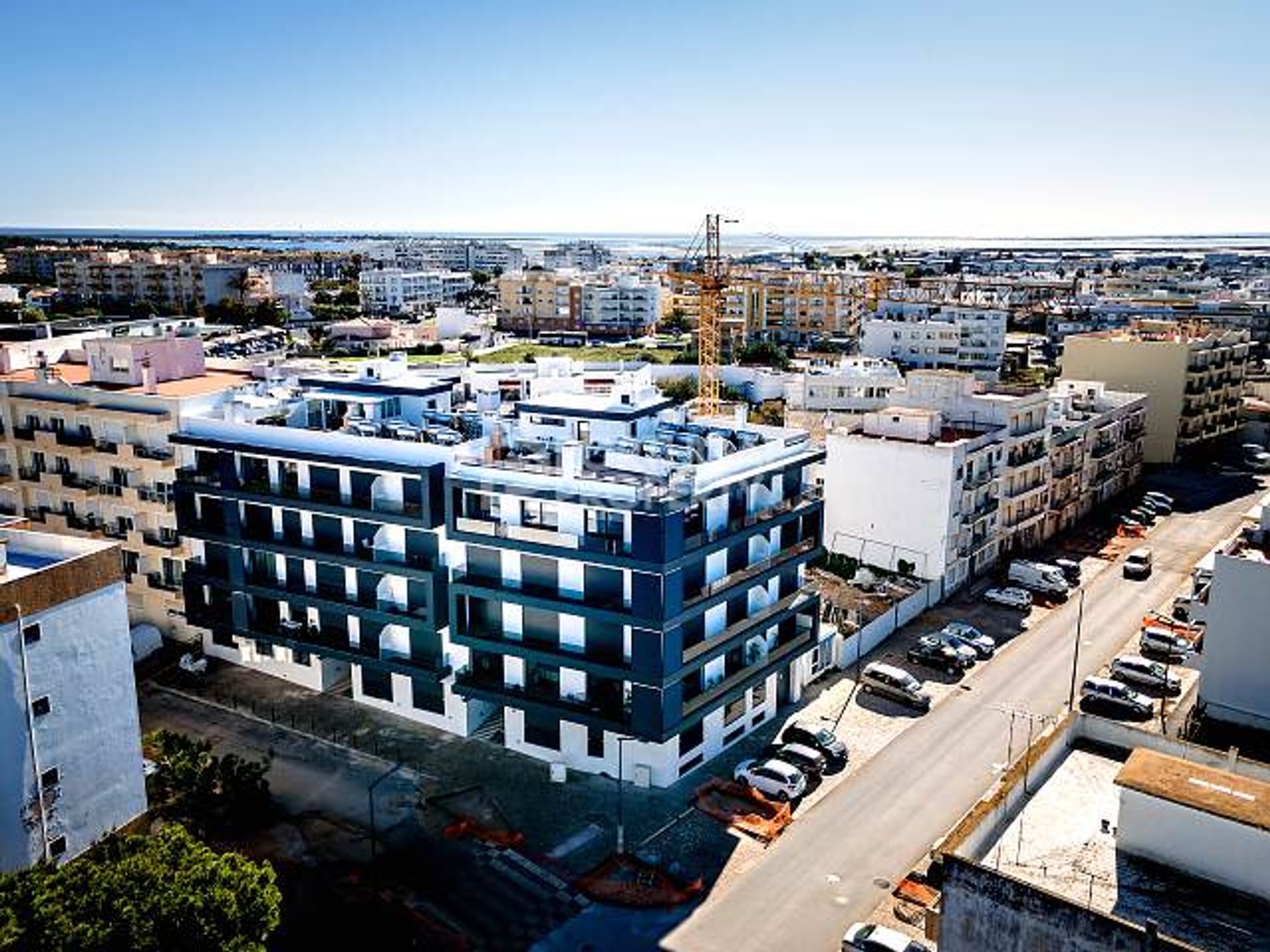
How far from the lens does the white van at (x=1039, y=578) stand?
2259 inches

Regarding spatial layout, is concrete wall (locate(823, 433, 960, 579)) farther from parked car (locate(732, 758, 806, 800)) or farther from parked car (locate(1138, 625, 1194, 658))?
parked car (locate(732, 758, 806, 800))

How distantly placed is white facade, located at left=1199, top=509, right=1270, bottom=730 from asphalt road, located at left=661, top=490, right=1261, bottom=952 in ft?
20.9

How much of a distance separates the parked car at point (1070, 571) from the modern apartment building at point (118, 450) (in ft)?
153

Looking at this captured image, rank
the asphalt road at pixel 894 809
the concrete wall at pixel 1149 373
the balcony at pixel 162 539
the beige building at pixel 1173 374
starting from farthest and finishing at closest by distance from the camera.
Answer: the beige building at pixel 1173 374, the concrete wall at pixel 1149 373, the balcony at pixel 162 539, the asphalt road at pixel 894 809

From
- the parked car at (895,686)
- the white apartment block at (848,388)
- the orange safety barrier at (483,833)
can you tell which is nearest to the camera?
the orange safety barrier at (483,833)

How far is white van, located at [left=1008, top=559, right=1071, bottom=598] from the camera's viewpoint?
2259 inches

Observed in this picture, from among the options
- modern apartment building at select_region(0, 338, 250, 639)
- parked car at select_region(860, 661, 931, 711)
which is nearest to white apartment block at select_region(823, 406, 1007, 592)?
parked car at select_region(860, 661, 931, 711)

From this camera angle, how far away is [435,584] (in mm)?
39938

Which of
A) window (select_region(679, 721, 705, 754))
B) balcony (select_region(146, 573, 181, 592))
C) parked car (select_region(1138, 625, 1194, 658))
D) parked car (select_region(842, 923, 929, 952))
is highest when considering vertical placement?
balcony (select_region(146, 573, 181, 592))

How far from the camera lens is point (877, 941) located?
1112 inches

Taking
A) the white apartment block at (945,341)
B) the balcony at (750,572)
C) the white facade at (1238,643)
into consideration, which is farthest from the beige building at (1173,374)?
the balcony at (750,572)

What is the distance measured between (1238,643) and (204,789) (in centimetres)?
3739

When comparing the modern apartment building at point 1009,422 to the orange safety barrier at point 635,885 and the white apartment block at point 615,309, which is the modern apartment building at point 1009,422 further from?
the white apartment block at point 615,309

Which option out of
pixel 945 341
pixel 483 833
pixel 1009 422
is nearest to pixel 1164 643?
pixel 1009 422
